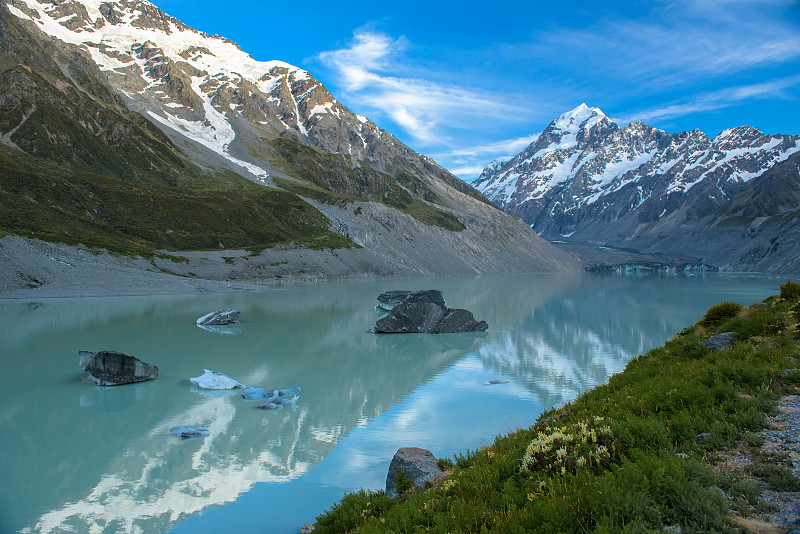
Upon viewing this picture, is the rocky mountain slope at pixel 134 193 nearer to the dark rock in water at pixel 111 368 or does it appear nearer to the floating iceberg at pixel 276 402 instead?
the dark rock in water at pixel 111 368

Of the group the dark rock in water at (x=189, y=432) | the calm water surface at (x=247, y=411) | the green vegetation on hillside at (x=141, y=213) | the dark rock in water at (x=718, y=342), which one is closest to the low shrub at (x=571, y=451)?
the calm water surface at (x=247, y=411)

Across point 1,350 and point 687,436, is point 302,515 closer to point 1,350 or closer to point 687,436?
point 687,436

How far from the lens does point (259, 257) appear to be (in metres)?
112

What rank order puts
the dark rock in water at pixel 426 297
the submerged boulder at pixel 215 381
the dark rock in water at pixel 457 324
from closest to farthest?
the submerged boulder at pixel 215 381
the dark rock in water at pixel 457 324
the dark rock in water at pixel 426 297

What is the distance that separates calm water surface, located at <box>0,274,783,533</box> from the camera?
38.1ft

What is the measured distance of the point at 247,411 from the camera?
60.1 ft

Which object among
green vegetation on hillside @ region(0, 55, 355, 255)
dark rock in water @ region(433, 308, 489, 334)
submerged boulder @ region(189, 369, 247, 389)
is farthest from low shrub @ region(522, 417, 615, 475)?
green vegetation on hillside @ region(0, 55, 355, 255)

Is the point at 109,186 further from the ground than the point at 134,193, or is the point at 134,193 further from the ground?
the point at 109,186

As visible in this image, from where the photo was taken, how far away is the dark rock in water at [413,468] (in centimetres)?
1039

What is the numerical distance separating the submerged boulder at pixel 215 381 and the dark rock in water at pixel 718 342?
17306 mm

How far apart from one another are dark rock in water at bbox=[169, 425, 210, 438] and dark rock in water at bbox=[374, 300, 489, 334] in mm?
23631

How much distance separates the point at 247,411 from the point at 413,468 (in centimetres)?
949

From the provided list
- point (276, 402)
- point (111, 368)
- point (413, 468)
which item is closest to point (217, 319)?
point (111, 368)

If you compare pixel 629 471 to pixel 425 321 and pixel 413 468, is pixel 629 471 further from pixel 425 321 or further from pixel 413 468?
pixel 425 321
